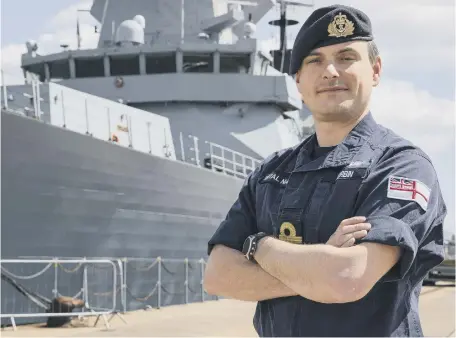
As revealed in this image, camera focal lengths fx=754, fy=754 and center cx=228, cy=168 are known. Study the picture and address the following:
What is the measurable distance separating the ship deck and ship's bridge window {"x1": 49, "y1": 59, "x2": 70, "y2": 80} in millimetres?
7828

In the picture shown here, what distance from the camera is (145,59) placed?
58.4 ft

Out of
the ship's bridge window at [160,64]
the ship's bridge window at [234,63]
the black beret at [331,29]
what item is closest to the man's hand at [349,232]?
the black beret at [331,29]

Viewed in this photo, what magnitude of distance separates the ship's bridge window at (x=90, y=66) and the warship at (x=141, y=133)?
0.02 metres

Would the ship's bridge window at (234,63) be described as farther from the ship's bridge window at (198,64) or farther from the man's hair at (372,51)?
the man's hair at (372,51)

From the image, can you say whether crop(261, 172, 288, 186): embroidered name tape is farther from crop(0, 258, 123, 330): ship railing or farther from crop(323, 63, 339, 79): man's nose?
crop(0, 258, 123, 330): ship railing

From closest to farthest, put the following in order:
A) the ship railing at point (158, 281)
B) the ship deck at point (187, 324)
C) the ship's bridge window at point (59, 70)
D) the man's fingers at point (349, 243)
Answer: the man's fingers at point (349, 243) < the ship deck at point (187, 324) < the ship railing at point (158, 281) < the ship's bridge window at point (59, 70)

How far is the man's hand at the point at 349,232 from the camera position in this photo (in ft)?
5.48

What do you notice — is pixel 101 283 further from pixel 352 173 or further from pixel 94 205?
pixel 352 173

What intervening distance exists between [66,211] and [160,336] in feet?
11.9

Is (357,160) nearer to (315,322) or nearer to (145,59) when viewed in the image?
(315,322)

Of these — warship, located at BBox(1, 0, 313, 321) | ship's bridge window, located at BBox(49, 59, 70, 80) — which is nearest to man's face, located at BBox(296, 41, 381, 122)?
warship, located at BBox(1, 0, 313, 321)

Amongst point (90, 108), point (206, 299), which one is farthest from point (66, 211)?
point (206, 299)

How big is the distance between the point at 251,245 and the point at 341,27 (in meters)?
0.58

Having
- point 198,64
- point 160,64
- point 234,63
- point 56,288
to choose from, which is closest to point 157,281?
point 56,288
